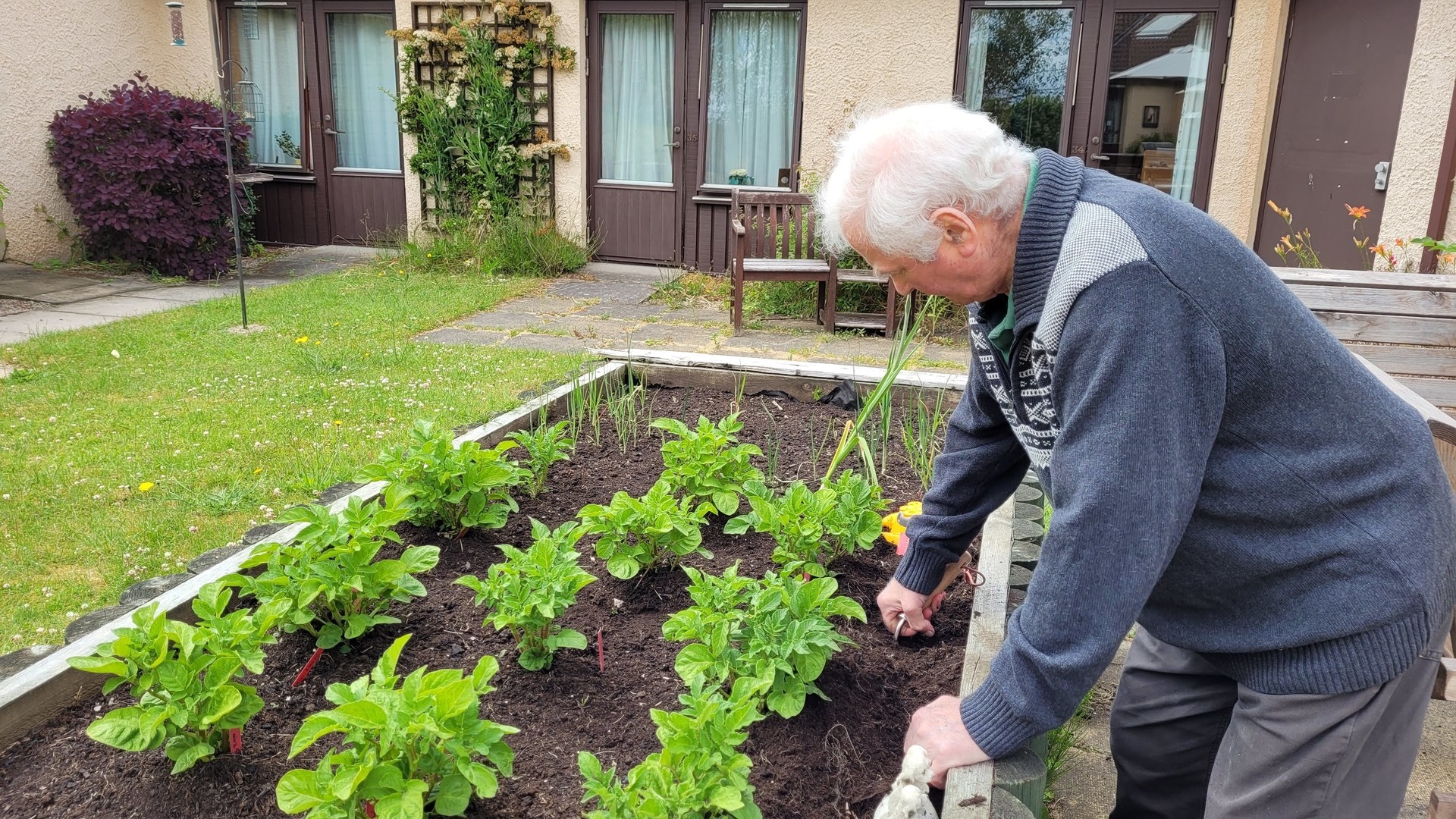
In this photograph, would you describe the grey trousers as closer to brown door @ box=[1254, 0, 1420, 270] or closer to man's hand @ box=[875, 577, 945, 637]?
man's hand @ box=[875, 577, 945, 637]

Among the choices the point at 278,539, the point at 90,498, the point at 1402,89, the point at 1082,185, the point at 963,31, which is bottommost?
the point at 90,498

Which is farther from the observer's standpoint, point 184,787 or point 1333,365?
point 184,787

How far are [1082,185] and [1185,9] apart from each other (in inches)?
304

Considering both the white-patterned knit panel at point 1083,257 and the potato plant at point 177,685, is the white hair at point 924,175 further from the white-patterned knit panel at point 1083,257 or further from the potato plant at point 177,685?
the potato plant at point 177,685

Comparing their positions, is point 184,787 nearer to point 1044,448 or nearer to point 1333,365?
point 1044,448

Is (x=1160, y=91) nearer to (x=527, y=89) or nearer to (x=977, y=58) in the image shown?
(x=977, y=58)

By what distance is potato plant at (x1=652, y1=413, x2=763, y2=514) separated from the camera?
111 inches

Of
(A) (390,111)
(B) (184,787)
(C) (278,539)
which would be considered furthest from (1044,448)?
(A) (390,111)

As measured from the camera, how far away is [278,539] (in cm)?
254

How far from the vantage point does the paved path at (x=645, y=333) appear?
6301mm

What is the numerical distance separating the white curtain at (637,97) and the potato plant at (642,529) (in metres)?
7.46

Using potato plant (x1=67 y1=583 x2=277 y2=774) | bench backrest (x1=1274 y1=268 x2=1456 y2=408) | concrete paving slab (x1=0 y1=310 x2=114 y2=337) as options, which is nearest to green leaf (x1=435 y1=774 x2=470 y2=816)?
potato plant (x1=67 y1=583 x2=277 y2=774)

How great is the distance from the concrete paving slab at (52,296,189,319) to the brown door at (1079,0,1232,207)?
7.38 meters

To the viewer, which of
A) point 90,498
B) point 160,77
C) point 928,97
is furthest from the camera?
point 160,77
